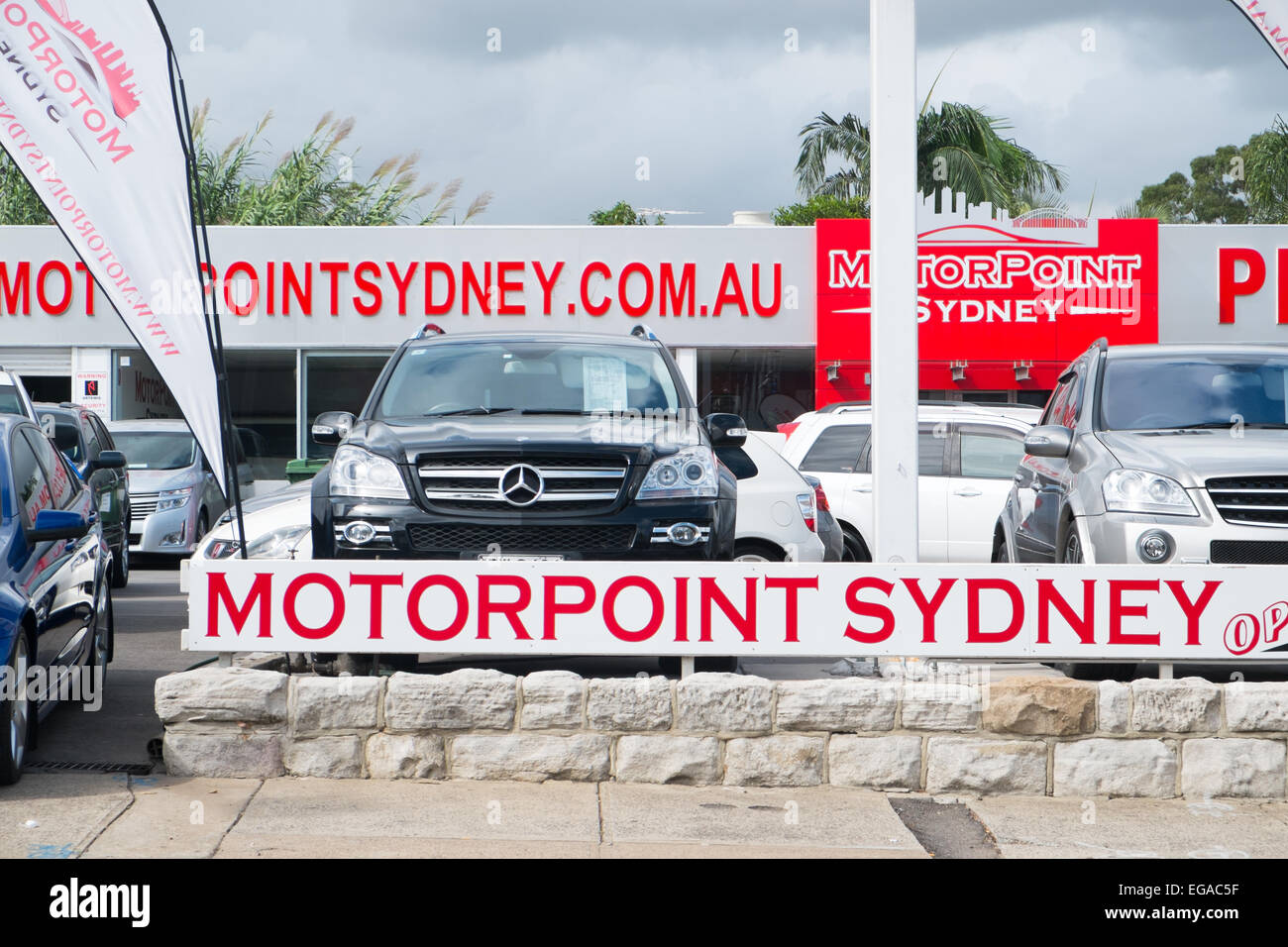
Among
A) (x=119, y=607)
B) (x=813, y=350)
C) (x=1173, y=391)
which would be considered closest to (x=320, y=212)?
(x=813, y=350)

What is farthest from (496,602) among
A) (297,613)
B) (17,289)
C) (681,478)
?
(17,289)

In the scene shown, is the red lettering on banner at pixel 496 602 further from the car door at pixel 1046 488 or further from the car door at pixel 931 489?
the car door at pixel 931 489

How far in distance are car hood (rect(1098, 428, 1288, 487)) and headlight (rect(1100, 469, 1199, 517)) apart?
51mm

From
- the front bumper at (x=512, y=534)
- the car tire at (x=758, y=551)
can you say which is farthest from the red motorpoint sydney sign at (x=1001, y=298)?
the front bumper at (x=512, y=534)

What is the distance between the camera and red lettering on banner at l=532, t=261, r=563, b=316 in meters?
22.0

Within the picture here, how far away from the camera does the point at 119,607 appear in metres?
12.7

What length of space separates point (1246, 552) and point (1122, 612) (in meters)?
1.26

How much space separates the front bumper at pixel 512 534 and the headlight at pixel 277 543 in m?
1.82

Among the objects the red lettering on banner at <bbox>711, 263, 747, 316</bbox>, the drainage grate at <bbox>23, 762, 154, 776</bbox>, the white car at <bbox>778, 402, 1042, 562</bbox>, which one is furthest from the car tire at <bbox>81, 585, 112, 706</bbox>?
the red lettering on banner at <bbox>711, 263, 747, 316</bbox>

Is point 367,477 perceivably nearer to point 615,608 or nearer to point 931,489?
point 615,608

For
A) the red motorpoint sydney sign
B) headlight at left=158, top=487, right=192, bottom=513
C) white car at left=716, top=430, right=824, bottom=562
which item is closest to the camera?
white car at left=716, top=430, right=824, bottom=562

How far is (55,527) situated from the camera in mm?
6695

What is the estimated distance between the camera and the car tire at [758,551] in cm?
1046

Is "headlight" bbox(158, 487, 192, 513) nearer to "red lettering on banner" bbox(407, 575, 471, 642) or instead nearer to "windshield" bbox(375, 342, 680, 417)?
"windshield" bbox(375, 342, 680, 417)
